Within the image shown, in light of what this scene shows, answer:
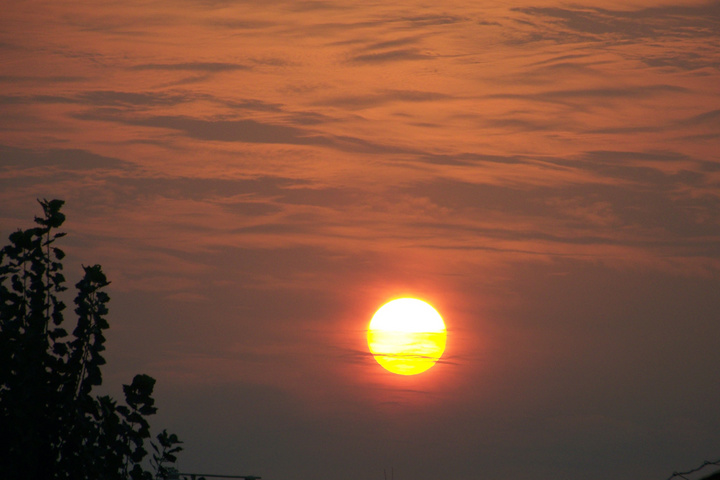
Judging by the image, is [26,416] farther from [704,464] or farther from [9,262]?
[704,464]

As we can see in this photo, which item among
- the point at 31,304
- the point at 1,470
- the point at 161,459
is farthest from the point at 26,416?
Answer: the point at 161,459

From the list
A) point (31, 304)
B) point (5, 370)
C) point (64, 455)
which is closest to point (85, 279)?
point (31, 304)

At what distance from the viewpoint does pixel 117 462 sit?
11.0 m

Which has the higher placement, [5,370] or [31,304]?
[31,304]

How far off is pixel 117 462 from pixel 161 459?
1.47 metres

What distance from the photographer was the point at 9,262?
11516mm

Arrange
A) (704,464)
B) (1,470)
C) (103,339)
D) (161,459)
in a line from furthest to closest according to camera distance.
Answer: (161,459), (103,339), (1,470), (704,464)

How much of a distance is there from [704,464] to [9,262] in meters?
8.61

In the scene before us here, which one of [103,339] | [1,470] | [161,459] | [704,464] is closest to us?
[704,464]

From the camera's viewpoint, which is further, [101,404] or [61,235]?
[61,235]

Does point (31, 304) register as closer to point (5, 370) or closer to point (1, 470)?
point (5, 370)

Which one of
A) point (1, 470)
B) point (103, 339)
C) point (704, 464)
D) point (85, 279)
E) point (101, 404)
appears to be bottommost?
point (704, 464)

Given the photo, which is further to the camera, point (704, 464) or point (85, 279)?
point (85, 279)

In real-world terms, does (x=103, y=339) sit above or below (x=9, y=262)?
below
